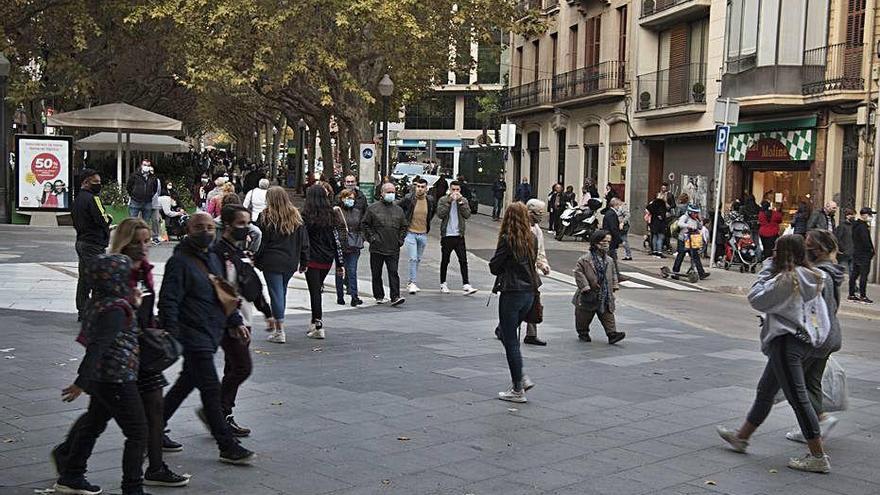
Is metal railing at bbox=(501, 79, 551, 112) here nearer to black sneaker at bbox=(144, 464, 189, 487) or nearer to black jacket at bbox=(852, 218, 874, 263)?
black jacket at bbox=(852, 218, 874, 263)

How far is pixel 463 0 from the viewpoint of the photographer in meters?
30.2

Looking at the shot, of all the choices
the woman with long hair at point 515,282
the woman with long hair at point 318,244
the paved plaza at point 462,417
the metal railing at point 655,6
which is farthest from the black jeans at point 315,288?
the metal railing at point 655,6

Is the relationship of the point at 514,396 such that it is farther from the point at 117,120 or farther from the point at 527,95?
the point at 527,95

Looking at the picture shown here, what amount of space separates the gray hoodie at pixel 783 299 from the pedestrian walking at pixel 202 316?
3331 mm

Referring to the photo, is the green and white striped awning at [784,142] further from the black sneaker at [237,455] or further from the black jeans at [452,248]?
the black sneaker at [237,455]

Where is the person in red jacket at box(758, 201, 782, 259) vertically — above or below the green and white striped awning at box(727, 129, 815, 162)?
below

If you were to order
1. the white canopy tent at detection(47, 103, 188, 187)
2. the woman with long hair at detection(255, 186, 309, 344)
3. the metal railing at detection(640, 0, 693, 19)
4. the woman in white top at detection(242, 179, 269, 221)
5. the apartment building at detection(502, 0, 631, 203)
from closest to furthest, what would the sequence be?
1. the woman with long hair at detection(255, 186, 309, 344)
2. the woman in white top at detection(242, 179, 269, 221)
3. the white canopy tent at detection(47, 103, 188, 187)
4. the metal railing at detection(640, 0, 693, 19)
5. the apartment building at detection(502, 0, 631, 203)

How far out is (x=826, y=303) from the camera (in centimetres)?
714

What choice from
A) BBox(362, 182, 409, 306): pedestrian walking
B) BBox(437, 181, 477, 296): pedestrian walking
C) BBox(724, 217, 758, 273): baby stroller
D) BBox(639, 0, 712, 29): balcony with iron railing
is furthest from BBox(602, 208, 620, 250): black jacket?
BBox(639, 0, 712, 29): balcony with iron railing

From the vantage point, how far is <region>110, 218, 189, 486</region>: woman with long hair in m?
5.98

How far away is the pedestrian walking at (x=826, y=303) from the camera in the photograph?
7188 mm

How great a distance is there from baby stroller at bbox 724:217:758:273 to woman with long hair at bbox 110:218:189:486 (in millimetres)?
18439

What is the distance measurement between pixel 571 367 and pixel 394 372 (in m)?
1.78

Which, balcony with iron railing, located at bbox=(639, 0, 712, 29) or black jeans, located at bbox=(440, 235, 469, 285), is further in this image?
balcony with iron railing, located at bbox=(639, 0, 712, 29)
